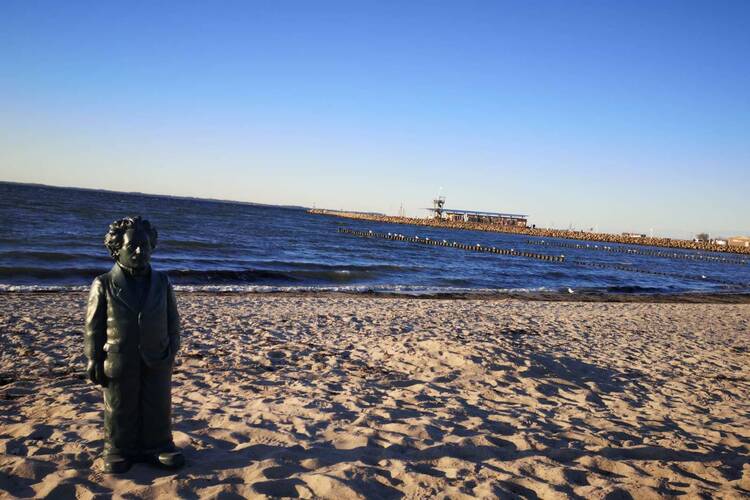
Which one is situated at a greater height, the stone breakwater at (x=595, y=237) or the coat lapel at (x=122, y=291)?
the stone breakwater at (x=595, y=237)

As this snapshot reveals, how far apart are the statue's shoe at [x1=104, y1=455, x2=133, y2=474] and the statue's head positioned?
53.6 inches

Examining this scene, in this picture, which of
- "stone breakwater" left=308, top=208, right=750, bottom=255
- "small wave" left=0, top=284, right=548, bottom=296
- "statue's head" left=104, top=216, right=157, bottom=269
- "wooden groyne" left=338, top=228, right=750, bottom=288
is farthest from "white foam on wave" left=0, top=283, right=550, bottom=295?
"stone breakwater" left=308, top=208, right=750, bottom=255

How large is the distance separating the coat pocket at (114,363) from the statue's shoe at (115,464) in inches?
23.6

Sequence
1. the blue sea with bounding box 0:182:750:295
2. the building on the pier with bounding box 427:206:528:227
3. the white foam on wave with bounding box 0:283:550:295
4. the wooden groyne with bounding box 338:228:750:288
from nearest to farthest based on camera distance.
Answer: the white foam on wave with bounding box 0:283:550:295, the blue sea with bounding box 0:182:750:295, the wooden groyne with bounding box 338:228:750:288, the building on the pier with bounding box 427:206:528:227

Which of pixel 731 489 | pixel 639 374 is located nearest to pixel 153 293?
pixel 731 489

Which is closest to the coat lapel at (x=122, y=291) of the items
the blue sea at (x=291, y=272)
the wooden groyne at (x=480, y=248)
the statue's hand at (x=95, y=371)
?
the statue's hand at (x=95, y=371)

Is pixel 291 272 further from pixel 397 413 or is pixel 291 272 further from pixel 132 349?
pixel 132 349

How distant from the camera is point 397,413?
17.2 feet

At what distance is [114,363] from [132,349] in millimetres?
150

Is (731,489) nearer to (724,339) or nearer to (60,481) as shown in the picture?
(60,481)

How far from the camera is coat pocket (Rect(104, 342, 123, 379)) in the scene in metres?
3.53

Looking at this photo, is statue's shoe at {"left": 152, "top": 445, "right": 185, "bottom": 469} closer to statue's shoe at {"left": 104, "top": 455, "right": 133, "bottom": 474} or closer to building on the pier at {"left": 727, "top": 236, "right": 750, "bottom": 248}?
statue's shoe at {"left": 104, "top": 455, "right": 133, "bottom": 474}

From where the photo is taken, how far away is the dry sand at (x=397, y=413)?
3.72m

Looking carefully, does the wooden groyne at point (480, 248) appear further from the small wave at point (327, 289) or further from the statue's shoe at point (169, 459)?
the statue's shoe at point (169, 459)
